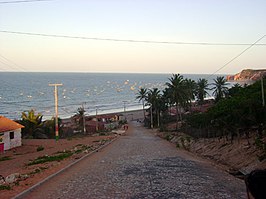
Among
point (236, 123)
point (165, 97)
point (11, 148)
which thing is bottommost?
point (11, 148)

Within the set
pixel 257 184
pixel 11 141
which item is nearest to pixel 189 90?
pixel 11 141

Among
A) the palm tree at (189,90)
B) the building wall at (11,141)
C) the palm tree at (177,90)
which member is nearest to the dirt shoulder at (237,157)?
the building wall at (11,141)

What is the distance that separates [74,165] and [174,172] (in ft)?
18.2

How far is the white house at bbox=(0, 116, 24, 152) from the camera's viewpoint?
33.2 metres

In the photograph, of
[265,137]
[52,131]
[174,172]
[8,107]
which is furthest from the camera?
[8,107]

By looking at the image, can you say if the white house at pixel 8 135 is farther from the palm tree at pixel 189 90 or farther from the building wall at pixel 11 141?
the palm tree at pixel 189 90

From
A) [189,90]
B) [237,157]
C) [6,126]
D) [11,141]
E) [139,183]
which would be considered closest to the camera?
[139,183]

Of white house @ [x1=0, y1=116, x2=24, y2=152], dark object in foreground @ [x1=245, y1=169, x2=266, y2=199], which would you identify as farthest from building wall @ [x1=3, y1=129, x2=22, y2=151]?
dark object in foreground @ [x1=245, y1=169, x2=266, y2=199]

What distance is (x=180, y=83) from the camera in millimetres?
62062

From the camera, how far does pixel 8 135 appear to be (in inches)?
1353

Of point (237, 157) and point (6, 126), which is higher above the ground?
point (6, 126)

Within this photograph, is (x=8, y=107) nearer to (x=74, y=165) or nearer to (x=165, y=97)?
(x=165, y=97)

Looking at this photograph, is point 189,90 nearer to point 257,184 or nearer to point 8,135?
point 8,135

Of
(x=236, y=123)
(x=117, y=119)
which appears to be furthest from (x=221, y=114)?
(x=117, y=119)
